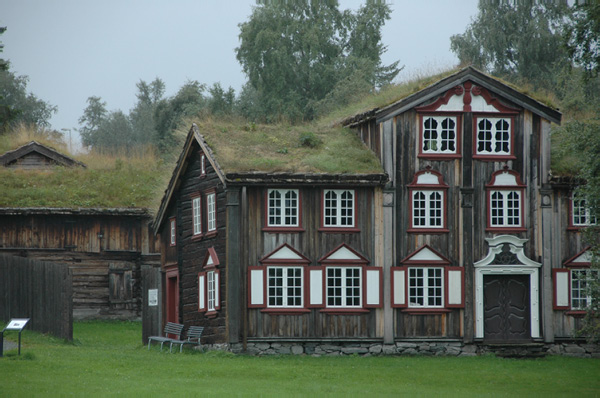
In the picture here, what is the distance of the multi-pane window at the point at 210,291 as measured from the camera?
33.1m

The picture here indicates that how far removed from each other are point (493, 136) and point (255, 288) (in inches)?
363

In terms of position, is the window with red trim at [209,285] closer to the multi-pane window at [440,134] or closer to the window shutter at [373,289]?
the window shutter at [373,289]

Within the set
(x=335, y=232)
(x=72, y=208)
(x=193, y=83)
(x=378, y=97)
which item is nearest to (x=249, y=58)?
(x=193, y=83)

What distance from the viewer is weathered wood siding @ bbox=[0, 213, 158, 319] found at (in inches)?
1811

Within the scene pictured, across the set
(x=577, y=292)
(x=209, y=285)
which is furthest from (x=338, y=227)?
(x=577, y=292)

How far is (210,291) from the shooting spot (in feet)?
110

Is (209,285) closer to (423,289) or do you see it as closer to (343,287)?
(343,287)

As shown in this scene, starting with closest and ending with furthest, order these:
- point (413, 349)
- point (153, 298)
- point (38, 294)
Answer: point (413, 349) → point (38, 294) → point (153, 298)

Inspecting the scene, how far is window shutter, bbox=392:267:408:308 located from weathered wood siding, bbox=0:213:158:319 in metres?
18.1

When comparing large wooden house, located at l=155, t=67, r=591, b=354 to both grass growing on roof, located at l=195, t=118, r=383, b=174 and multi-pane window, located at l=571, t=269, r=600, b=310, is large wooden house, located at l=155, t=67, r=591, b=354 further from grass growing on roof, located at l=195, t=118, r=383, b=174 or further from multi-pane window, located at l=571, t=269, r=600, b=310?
grass growing on roof, located at l=195, t=118, r=383, b=174

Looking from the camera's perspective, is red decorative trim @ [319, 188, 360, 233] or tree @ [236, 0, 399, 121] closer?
red decorative trim @ [319, 188, 360, 233]

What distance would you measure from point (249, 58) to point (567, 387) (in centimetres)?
4740

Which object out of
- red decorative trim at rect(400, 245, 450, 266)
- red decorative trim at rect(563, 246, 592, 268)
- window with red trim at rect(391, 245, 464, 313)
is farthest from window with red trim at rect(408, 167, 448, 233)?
red decorative trim at rect(563, 246, 592, 268)

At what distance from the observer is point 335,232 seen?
106 ft
